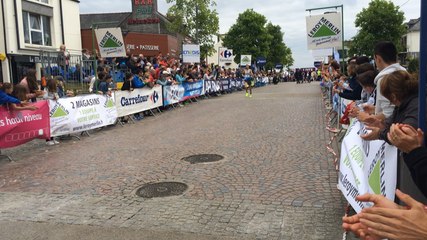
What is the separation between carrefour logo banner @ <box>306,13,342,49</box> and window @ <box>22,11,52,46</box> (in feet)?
63.8

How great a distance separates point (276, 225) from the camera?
462cm

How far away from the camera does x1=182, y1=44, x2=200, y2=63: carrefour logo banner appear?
2414 centimetres

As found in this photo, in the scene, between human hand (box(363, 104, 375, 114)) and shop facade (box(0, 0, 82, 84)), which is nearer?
human hand (box(363, 104, 375, 114))

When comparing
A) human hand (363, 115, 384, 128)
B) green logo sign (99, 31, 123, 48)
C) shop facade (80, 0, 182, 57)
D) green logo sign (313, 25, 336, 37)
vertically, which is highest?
shop facade (80, 0, 182, 57)

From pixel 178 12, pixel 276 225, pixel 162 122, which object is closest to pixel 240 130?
pixel 162 122

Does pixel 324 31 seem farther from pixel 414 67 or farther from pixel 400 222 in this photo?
pixel 400 222

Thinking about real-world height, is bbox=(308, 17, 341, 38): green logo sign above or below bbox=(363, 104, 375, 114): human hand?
above

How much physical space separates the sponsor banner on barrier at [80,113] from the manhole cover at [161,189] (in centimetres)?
492

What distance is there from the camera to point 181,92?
65.1 ft

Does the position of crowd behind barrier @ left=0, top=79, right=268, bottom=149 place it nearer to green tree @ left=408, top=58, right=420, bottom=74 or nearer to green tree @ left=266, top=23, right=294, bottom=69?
green tree @ left=408, top=58, right=420, bottom=74

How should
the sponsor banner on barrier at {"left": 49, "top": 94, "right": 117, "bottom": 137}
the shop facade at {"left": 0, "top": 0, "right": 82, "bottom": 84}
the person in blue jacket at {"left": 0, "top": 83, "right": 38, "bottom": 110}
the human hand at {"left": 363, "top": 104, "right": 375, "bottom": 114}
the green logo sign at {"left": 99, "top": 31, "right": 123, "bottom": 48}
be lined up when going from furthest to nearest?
the shop facade at {"left": 0, "top": 0, "right": 82, "bottom": 84} < the green logo sign at {"left": 99, "top": 31, "right": 123, "bottom": 48} < the sponsor banner on barrier at {"left": 49, "top": 94, "right": 117, "bottom": 137} < the person in blue jacket at {"left": 0, "top": 83, "right": 38, "bottom": 110} < the human hand at {"left": 363, "top": 104, "right": 375, "bottom": 114}

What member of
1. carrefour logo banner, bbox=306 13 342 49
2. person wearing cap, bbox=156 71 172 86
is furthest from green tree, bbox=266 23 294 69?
carrefour logo banner, bbox=306 13 342 49

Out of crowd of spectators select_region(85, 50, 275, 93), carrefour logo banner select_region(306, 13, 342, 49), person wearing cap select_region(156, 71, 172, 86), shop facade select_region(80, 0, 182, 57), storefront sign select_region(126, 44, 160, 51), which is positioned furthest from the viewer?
storefront sign select_region(126, 44, 160, 51)

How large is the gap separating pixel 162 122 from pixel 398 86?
36.2ft
